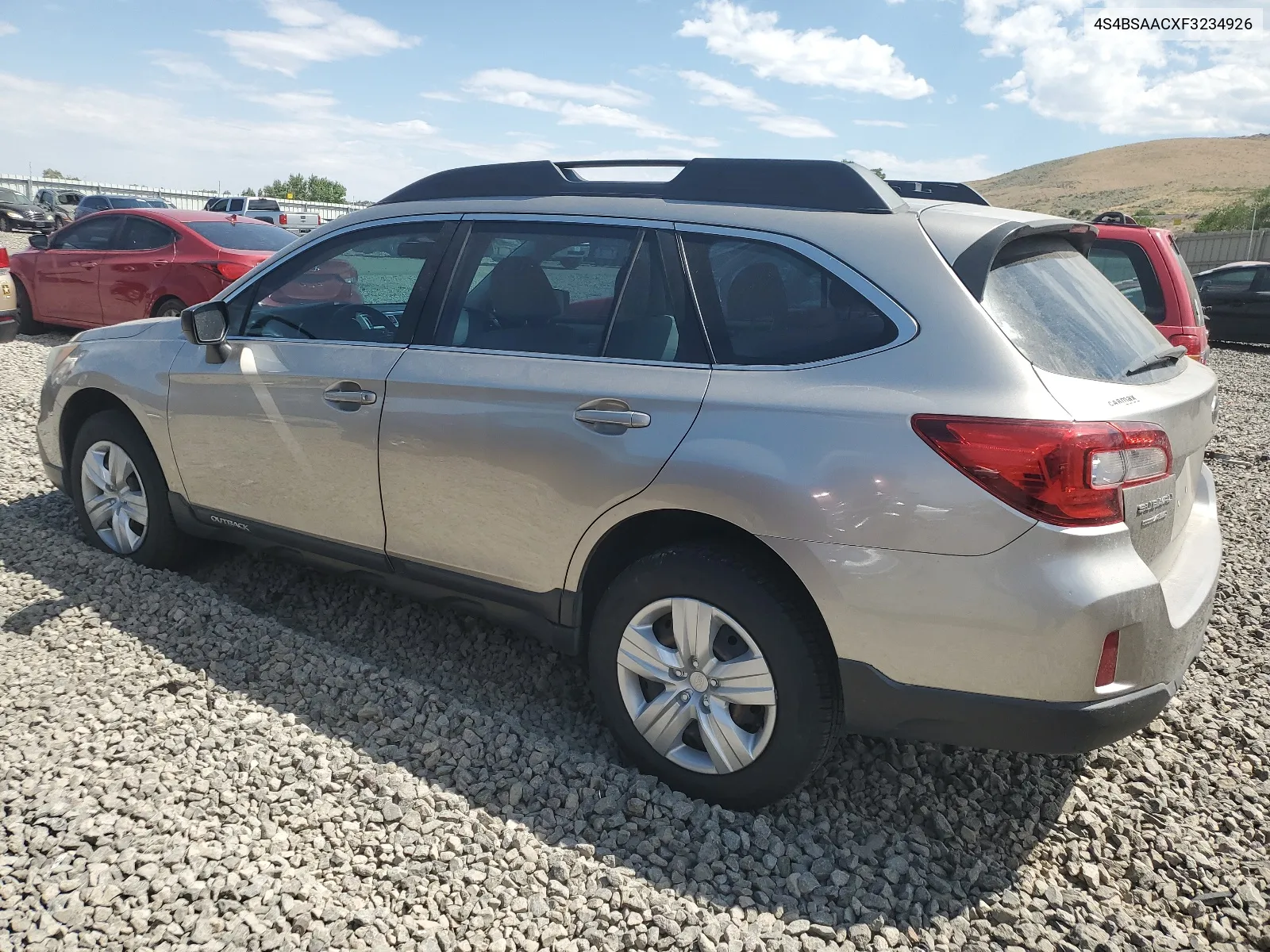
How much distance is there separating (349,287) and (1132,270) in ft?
20.5

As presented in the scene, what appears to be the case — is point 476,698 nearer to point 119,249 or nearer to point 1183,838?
point 1183,838

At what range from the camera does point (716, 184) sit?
315 centimetres

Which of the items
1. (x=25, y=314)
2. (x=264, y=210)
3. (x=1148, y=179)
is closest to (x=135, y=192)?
(x=264, y=210)

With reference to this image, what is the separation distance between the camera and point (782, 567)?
276cm

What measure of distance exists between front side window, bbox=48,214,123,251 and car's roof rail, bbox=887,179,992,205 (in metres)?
9.90

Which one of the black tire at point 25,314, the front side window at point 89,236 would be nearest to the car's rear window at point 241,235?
the front side window at point 89,236

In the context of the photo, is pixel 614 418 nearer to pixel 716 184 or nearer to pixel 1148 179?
pixel 716 184

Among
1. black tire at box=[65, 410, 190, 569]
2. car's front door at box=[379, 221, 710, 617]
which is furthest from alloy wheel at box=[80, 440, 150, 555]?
car's front door at box=[379, 221, 710, 617]

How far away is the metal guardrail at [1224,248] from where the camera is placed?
31750mm

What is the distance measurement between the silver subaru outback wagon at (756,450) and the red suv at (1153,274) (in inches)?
183

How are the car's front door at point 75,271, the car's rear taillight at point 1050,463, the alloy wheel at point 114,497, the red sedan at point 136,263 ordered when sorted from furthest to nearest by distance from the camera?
1. the car's front door at point 75,271
2. the red sedan at point 136,263
3. the alloy wheel at point 114,497
4. the car's rear taillight at point 1050,463

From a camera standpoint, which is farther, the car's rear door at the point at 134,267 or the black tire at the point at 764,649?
the car's rear door at the point at 134,267

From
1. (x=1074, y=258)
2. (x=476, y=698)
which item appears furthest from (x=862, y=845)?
(x=1074, y=258)

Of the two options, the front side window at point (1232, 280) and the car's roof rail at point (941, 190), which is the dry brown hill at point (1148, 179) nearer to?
the front side window at point (1232, 280)
